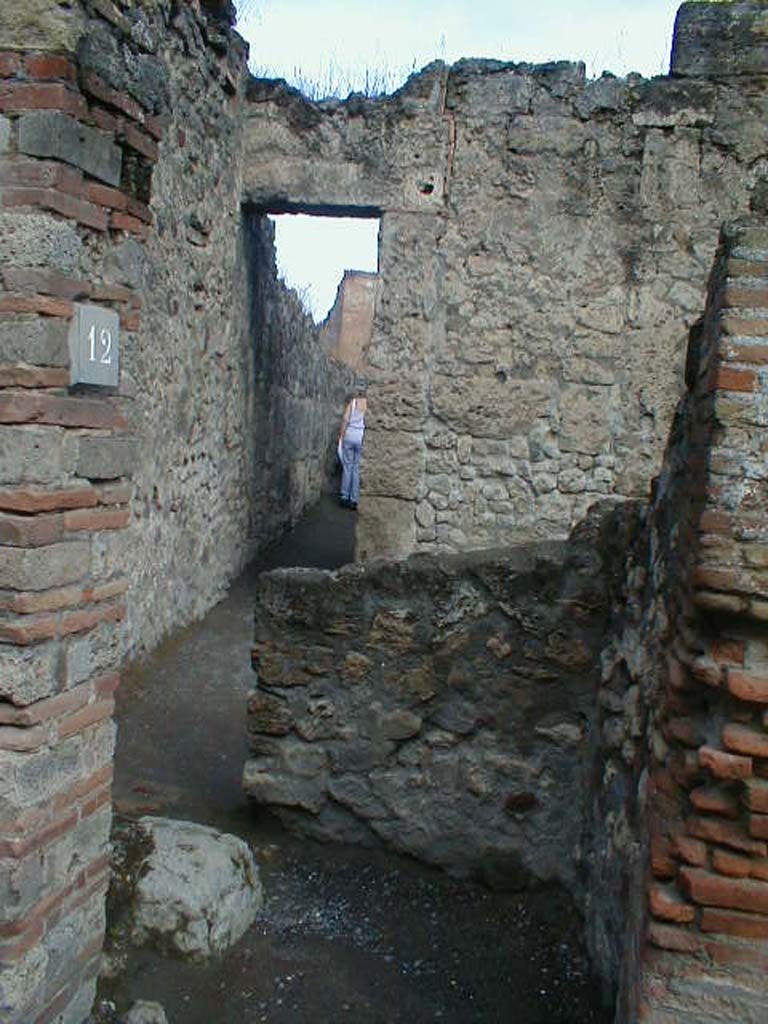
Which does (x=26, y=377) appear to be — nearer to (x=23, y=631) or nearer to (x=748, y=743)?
(x=23, y=631)

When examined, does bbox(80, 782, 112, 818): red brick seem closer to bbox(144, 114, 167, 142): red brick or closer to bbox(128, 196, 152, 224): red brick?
bbox(128, 196, 152, 224): red brick

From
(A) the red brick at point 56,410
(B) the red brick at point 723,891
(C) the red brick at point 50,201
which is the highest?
(C) the red brick at point 50,201

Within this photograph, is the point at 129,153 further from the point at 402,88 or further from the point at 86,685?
the point at 402,88

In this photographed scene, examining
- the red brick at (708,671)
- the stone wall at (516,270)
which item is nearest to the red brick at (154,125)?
the red brick at (708,671)

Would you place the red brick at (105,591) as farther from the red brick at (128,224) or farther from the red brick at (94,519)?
the red brick at (128,224)

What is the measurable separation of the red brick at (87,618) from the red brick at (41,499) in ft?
0.91

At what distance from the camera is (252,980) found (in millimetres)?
2963

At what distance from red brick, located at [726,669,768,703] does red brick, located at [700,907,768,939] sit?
19.1 inches

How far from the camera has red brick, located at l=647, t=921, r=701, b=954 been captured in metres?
2.08

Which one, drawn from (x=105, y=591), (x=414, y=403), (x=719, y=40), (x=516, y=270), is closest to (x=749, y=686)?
(x=105, y=591)

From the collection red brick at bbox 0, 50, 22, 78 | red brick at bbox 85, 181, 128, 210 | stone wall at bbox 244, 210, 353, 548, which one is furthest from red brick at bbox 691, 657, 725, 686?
stone wall at bbox 244, 210, 353, 548

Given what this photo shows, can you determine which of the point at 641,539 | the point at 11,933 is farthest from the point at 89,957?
the point at 641,539

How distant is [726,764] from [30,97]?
217 centimetres

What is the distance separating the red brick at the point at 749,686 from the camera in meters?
2.02
